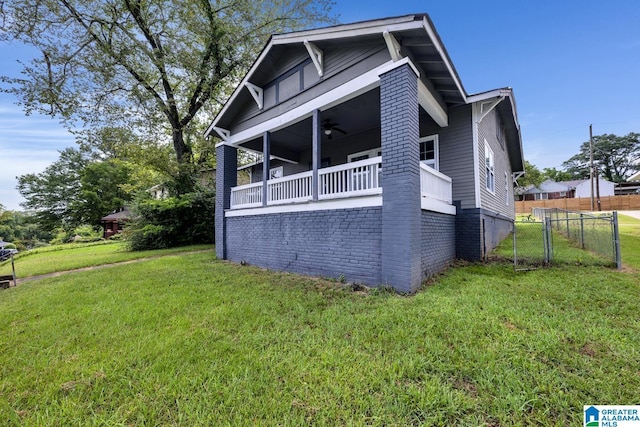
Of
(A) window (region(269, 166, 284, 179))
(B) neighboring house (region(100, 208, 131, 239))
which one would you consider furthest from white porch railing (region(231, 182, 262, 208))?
(B) neighboring house (region(100, 208, 131, 239))

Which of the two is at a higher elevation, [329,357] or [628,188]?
[628,188]

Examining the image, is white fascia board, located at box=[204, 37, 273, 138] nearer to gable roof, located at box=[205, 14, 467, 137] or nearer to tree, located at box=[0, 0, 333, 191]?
gable roof, located at box=[205, 14, 467, 137]

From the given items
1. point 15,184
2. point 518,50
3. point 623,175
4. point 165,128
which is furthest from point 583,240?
point 623,175

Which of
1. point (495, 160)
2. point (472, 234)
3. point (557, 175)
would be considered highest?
point (557, 175)

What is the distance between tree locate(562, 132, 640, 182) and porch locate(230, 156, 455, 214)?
215ft

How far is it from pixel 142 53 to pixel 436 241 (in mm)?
17014

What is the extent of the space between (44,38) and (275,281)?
54.4 feet

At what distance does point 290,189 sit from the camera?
7324 millimetres

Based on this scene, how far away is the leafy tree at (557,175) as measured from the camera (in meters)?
55.6

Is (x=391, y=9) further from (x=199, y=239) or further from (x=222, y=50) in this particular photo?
(x=199, y=239)

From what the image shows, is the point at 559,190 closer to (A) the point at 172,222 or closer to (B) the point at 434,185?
(B) the point at 434,185

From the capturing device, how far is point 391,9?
39.4 feet

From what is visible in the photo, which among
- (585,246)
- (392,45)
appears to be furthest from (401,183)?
(585,246)

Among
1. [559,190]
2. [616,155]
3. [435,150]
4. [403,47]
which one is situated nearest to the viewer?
[403,47]
